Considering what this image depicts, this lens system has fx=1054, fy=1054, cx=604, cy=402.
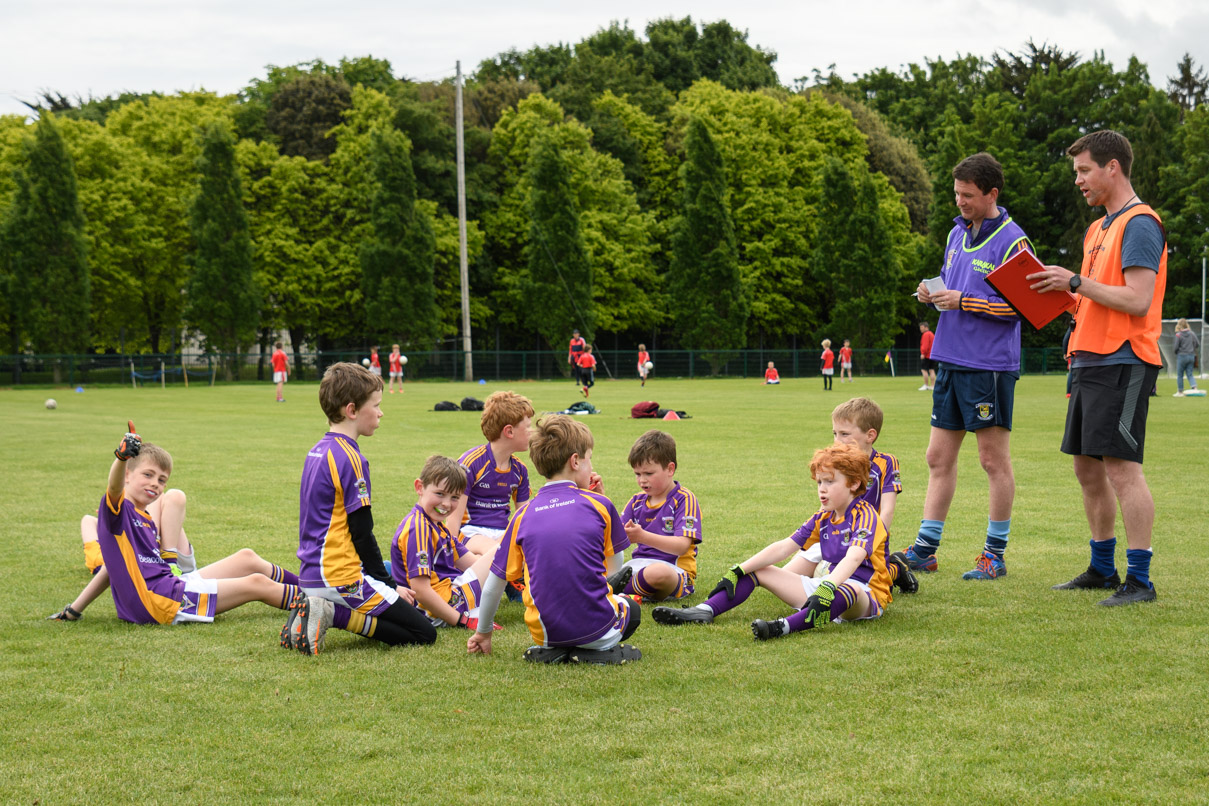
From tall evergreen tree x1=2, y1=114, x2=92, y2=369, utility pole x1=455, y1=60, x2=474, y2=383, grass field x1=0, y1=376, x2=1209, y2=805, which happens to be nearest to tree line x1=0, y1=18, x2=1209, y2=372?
tall evergreen tree x1=2, y1=114, x2=92, y2=369

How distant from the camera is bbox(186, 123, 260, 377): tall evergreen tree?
46562 mm

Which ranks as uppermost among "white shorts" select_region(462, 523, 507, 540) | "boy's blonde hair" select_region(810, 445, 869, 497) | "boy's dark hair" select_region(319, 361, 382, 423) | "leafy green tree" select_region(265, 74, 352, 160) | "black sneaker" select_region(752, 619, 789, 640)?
"leafy green tree" select_region(265, 74, 352, 160)

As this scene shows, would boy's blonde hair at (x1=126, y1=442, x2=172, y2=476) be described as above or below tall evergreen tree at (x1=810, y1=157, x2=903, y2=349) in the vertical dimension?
below

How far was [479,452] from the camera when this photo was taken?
259 inches

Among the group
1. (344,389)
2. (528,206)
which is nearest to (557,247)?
(528,206)

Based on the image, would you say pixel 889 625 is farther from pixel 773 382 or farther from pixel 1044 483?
pixel 773 382

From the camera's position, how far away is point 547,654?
481 centimetres

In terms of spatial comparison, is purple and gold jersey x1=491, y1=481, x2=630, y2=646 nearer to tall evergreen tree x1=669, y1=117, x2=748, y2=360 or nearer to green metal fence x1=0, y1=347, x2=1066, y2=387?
green metal fence x1=0, y1=347, x2=1066, y2=387

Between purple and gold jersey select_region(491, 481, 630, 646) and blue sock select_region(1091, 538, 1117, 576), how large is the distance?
302 centimetres

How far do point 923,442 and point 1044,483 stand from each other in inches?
186

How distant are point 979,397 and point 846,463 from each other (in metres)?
1.53

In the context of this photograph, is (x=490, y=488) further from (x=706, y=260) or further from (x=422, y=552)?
(x=706, y=260)

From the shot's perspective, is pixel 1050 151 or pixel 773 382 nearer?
pixel 773 382

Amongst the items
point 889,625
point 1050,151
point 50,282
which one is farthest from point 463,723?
point 1050,151
